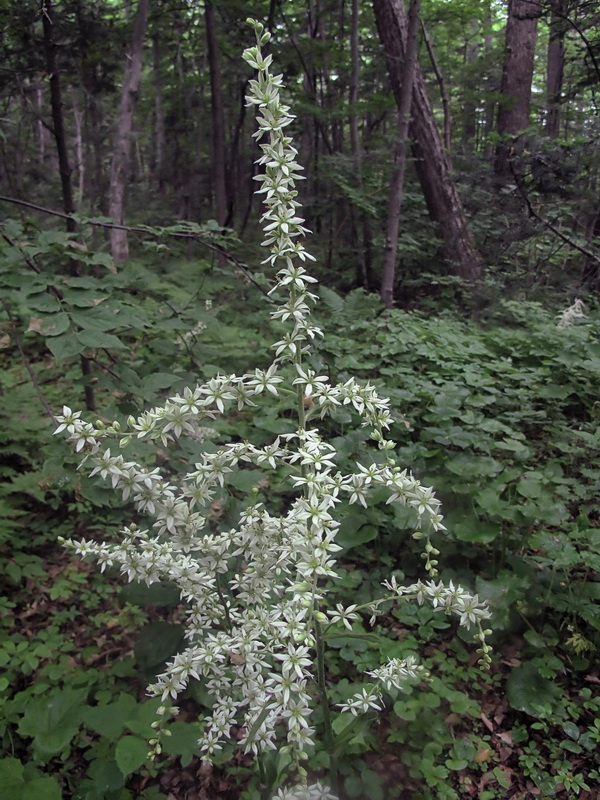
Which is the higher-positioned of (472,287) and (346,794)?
(472,287)

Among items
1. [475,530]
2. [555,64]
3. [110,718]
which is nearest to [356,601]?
[475,530]

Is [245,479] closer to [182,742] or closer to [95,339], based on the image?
[95,339]

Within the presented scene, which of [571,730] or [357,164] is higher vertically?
[357,164]

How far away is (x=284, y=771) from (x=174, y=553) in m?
0.83

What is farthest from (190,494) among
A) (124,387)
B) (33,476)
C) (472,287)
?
(472,287)

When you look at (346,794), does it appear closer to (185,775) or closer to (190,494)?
(185,775)

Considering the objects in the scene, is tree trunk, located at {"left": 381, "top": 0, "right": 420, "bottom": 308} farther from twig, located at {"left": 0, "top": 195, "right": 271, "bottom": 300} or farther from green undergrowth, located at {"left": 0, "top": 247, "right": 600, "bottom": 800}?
twig, located at {"left": 0, "top": 195, "right": 271, "bottom": 300}

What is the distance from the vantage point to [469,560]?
10.5 ft

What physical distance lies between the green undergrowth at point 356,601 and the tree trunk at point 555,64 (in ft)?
Result: 12.2

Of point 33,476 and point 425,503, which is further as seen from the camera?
point 33,476

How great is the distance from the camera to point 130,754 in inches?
70.7

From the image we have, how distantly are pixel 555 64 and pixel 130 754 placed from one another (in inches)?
676

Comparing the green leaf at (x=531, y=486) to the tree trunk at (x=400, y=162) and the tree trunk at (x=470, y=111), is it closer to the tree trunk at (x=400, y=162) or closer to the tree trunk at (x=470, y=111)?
Answer: the tree trunk at (x=400, y=162)

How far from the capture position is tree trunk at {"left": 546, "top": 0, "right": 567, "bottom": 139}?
5.37 meters
